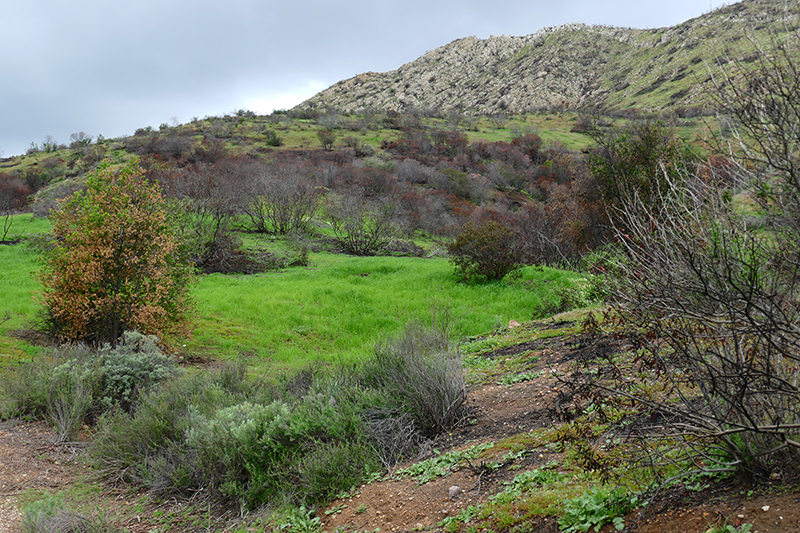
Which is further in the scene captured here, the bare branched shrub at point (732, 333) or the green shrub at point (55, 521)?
the green shrub at point (55, 521)

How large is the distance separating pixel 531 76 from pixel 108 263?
107 meters

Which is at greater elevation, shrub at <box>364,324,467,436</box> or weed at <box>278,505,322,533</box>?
shrub at <box>364,324,467,436</box>

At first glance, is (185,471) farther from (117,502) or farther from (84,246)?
(84,246)

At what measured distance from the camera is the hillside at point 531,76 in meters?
75.6

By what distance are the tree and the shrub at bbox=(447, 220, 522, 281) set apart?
9765mm

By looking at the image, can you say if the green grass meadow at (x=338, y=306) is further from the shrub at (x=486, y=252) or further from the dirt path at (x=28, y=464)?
the dirt path at (x=28, y=464)

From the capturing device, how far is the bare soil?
2240 millimetres

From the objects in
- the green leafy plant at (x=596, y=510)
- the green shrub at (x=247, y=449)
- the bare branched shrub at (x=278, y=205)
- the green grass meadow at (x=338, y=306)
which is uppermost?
the bare branched shrub at (x=278, y=205)

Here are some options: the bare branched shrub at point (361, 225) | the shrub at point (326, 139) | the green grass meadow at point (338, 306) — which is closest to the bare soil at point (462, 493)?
the green grass meadow at point (338, 306)

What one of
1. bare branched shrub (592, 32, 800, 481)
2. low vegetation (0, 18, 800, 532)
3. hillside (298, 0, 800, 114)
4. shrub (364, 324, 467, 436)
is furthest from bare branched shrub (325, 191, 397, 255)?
hillside (298, 0, 800, 114)

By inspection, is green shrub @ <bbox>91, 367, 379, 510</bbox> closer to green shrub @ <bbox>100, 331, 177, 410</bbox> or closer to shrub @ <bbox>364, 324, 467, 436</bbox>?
shrub @ <bbox>364, 324, 467, 436</bbox>

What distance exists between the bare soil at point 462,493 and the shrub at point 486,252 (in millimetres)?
9494

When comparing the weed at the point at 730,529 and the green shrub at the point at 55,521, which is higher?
the weed at the point at 730,529

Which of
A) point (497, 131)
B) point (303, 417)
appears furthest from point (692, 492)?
point (497, 131)
